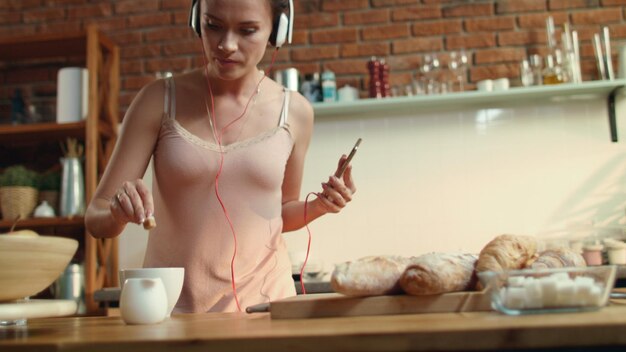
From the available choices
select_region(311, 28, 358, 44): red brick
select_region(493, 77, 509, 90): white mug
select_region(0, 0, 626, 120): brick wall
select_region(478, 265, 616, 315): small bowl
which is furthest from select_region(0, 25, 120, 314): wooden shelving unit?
select_region(478, 265, 616, 315): small bowl

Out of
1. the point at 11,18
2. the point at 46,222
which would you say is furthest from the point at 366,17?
the point at 11,18

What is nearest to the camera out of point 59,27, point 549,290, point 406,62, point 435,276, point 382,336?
point 382,336

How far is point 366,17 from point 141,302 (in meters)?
2.78

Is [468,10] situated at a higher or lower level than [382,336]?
higher

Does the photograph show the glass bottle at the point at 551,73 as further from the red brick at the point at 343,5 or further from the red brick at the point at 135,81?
the red brick at the point at 135,81

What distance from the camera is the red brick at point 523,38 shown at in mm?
3348

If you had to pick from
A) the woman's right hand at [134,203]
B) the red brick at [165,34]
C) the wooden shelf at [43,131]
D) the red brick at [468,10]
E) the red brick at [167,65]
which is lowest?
the woman's right hand at [134,203]

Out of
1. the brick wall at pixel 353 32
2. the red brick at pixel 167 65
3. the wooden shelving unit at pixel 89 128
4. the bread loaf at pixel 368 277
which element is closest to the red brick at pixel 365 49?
the brick wall at pixel 353 32

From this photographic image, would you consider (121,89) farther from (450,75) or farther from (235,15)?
(235,15)

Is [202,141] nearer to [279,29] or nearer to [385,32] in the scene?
[279,29]

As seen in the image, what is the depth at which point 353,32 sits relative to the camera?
11.4ft

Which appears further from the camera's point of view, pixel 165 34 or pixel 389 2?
pixel 165 34

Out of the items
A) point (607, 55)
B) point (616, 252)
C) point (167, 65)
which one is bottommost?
point (616, 252)

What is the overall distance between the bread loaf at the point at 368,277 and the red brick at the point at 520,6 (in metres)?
2.72
